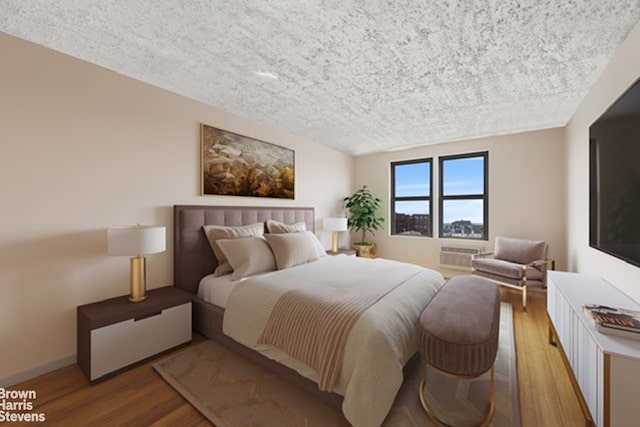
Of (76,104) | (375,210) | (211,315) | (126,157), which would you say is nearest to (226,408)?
(211,315)

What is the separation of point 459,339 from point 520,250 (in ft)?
10.0

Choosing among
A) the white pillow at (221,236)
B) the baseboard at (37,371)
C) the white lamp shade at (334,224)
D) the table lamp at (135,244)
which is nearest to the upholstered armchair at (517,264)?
the white lamp shade at (334,224)

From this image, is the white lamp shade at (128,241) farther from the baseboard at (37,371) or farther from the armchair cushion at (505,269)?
the armchair cushion at (505,269)

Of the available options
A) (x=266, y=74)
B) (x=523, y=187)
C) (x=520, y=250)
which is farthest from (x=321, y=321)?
(x=523, y=187)

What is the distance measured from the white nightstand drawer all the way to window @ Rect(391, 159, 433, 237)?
424 centimetres

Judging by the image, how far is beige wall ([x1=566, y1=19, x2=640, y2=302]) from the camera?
1.72 metres

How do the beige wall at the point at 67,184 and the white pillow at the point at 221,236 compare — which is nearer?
the beige wall at the point at 67,184

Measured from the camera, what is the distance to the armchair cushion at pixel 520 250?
349 centimetres

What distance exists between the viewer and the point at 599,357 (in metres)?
1.20

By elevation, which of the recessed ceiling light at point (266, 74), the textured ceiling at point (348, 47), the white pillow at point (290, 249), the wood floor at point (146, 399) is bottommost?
the wood floor at point (146, 399)

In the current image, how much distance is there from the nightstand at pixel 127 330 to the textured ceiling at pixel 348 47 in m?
2.10

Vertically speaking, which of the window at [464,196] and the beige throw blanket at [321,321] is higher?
the window at [464,196]

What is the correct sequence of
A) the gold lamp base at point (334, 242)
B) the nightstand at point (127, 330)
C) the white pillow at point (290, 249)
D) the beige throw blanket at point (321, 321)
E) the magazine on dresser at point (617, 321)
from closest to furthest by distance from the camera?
1. the magazine on dresser at point (617, 321)
2. the beige throw blanket at point (321, 321)
3. the nightstand at point (127, 330)
4. the white pillow at point (290, 249)
5. the gold lamp base at point (334, 242)

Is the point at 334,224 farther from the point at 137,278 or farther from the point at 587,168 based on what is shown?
the point at 587,168
